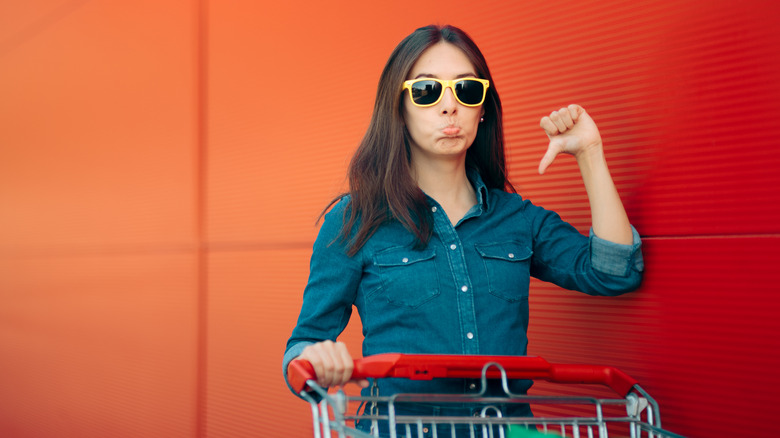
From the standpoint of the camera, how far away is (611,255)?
1.90 m

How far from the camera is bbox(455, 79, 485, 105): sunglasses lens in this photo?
1.91m

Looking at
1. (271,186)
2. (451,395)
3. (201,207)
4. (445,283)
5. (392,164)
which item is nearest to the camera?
(451,395)

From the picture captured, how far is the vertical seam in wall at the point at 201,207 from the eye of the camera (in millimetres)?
4102

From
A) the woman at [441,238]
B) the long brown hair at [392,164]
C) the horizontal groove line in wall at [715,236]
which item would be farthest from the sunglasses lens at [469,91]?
the horizontal groove line in wall at [715,236]

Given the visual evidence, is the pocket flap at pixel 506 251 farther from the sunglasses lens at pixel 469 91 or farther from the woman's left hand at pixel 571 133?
the sunglasses lens at pixel 469 91

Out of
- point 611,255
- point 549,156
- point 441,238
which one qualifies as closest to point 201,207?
point 441,238

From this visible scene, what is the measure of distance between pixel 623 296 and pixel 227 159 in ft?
7.91

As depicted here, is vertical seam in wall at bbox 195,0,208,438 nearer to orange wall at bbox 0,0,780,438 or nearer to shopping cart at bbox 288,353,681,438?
orange wall at bbox 0,0,780,438

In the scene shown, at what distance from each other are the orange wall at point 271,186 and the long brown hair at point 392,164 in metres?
0.44

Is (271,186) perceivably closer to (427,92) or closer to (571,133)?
(427,92)

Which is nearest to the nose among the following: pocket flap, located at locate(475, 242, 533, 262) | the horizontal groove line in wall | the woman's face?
the woman's face

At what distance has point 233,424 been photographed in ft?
12.7

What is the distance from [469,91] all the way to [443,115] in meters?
0.09

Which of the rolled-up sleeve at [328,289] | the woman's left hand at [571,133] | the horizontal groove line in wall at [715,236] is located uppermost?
the woman's left hand at [571,133]
